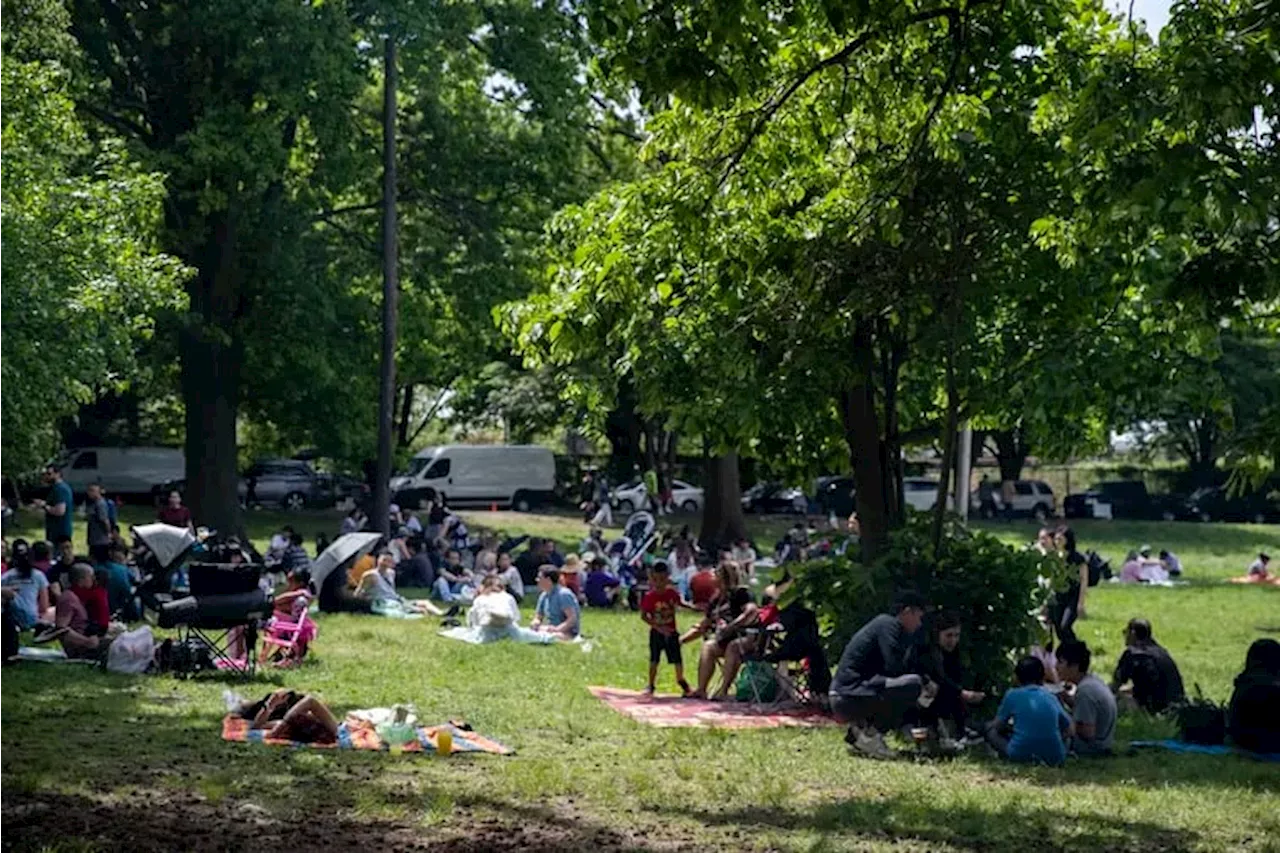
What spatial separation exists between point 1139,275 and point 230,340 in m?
22.1

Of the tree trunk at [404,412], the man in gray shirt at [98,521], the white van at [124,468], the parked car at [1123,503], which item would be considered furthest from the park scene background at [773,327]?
the tree trunk at [404,412]

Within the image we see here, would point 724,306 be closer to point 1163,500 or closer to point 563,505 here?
point 563,505

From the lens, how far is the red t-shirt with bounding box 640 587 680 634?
18.4 metres

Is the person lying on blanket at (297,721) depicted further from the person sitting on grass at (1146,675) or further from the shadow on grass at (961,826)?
the person sitting on grass at (1146,675)

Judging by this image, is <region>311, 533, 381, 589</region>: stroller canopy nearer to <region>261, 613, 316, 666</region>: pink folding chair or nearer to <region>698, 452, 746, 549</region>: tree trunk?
<region>261, 613, 316, 666</region>: pink folding chair

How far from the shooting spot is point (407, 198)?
117ft

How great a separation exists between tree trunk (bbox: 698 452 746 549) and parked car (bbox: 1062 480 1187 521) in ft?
64.1

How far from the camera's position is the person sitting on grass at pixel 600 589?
2952 cm

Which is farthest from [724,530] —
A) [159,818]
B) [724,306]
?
[159,818]

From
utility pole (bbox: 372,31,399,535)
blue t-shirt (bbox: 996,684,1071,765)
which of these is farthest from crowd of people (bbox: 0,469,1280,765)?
utility pole (bbox: 372,31,399,535)

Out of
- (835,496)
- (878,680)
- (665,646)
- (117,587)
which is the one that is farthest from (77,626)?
(835,496)

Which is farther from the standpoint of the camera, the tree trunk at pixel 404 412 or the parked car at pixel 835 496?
the tree trunk at pixel 404 412

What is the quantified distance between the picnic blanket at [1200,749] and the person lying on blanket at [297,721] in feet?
21.5

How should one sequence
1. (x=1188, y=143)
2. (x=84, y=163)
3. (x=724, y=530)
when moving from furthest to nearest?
(x=724, y=530) → (x=84, y=163) → (x=1188, y=143)
